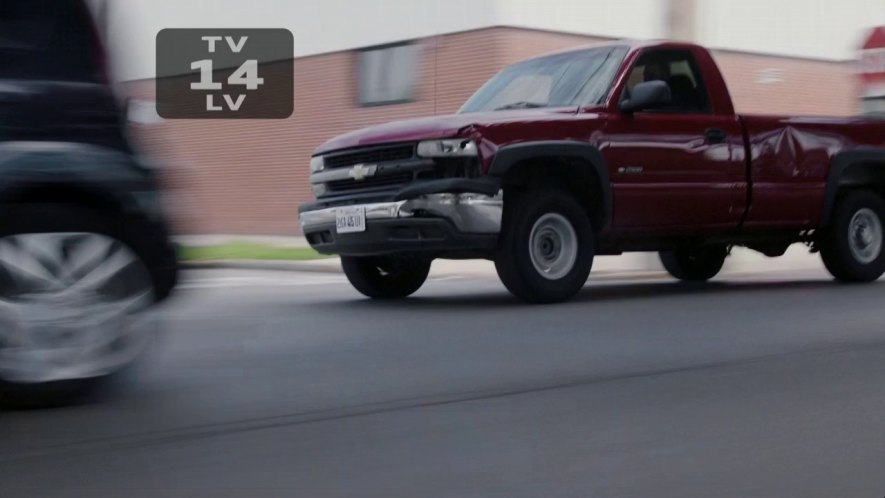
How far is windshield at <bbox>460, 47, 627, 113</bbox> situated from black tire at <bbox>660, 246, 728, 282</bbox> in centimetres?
247

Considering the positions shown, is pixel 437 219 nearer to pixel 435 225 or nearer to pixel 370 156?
pixel 435 225

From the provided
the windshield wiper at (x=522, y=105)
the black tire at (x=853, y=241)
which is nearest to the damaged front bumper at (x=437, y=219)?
the windshield wiper at (x=522, y=105)

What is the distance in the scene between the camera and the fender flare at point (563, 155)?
29.5 feet

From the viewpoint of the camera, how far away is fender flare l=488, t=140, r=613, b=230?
8.98 meters

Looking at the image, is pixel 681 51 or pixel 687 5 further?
pixel 687 5

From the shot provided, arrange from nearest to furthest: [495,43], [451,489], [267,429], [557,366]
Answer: [451,489]
[267,429]
[557,366]
[495,43]

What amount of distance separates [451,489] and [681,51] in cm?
688

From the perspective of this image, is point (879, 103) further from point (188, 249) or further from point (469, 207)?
point (188, 249)

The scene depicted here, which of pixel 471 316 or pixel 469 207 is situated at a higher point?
pixel 469 207

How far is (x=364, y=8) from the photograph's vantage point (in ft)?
79.6

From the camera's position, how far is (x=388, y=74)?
2403 centimetres

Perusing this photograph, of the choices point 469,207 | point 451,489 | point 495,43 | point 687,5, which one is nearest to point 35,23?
point 451,489

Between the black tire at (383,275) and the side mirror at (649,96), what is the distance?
1904mm

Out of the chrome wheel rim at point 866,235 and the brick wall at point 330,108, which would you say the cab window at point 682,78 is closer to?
the chrome wheel rim at point 866,235
